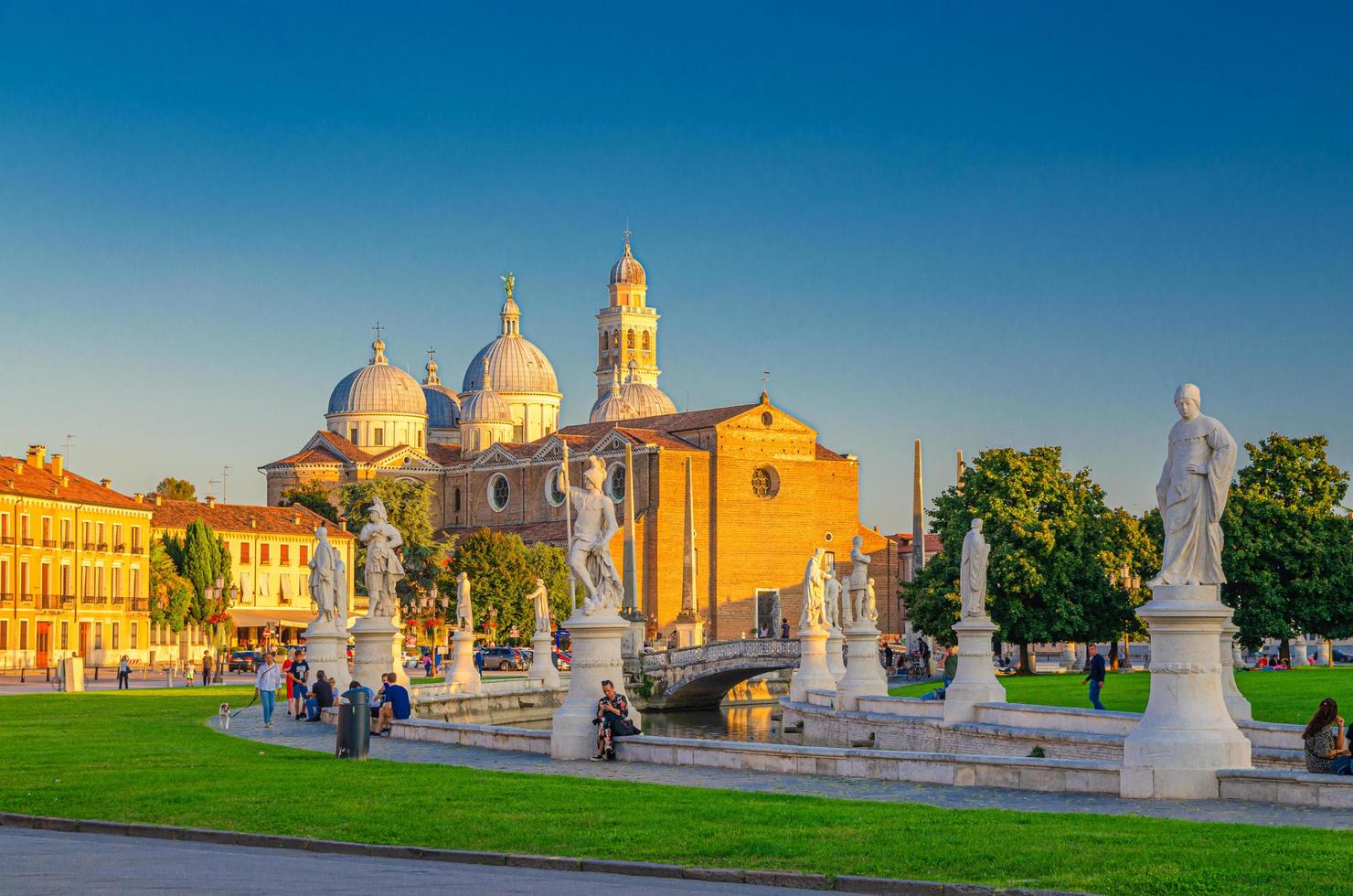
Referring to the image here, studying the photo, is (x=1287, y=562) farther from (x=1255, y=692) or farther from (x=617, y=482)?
(x=617, y=482)

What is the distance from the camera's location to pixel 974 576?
93.1 feet

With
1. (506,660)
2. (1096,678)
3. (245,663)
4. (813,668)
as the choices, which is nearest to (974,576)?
(1096,678)

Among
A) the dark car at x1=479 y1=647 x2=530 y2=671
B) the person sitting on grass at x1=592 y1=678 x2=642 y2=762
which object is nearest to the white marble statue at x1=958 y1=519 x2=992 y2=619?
the person sitting on grass at x1=592 y1=678 x2=642 y2=762

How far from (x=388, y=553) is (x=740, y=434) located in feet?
246

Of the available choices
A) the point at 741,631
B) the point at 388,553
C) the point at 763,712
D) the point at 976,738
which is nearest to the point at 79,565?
the point at 763,712

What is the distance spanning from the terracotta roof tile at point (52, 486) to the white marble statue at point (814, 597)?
3653 centimetres

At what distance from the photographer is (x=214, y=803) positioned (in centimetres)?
1714

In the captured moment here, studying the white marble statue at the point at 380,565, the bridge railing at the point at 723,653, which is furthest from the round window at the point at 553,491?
the white marble statue at the point at 380,565

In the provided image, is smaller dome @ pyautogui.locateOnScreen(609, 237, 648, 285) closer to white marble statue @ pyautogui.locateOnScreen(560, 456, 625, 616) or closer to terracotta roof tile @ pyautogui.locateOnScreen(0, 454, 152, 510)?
terracotta roof tile @ pyautogui.locateOnScreen(0, 454, 152, 510)

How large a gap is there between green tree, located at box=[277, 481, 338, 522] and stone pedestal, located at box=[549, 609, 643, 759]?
87.6 metres

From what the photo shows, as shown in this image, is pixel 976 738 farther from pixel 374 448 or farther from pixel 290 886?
pixel 374 448

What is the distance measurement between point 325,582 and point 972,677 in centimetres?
1259

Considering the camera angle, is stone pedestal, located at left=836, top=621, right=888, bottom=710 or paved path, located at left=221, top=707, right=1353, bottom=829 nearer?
paved path, located at left=221, top=707, right=1353, bottom=829

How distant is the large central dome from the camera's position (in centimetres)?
13775
